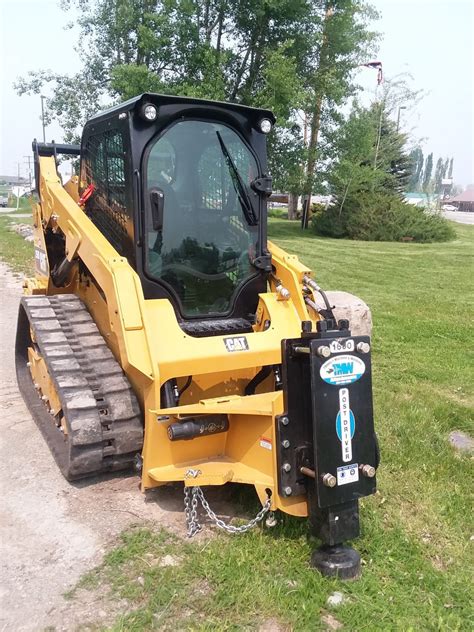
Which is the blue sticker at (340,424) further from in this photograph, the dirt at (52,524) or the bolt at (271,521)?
the dirt at (52,524)

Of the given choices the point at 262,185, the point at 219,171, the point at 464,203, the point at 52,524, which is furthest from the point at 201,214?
the point at 464,203

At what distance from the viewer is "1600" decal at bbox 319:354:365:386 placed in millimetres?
2871

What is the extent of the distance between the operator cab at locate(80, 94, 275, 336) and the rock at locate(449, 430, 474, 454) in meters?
1.95

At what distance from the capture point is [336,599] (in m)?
2.82

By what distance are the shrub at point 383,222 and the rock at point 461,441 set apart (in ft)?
65.7

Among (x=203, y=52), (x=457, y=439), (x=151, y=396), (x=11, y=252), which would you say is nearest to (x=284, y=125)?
(x=203, y=52)

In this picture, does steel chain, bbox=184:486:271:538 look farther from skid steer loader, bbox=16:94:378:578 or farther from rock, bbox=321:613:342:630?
rock, bbox=321:613:342:630

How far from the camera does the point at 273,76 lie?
18.9m

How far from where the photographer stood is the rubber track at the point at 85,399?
3.49 meters

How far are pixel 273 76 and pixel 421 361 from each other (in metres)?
14.4

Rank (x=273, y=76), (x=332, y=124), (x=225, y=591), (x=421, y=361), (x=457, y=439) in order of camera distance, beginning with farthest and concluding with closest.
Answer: (x=332, y=124), (x=273, y=76), (x=421, y=361), (x=457, y=439), (x=225, y=591)

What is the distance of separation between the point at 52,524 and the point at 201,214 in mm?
2127

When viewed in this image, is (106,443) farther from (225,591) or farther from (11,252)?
(11,252)

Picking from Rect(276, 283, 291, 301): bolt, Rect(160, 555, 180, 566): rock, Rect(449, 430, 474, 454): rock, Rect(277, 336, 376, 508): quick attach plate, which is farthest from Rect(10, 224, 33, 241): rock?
Rect(277, 336, 376, 508): quick attach plate
